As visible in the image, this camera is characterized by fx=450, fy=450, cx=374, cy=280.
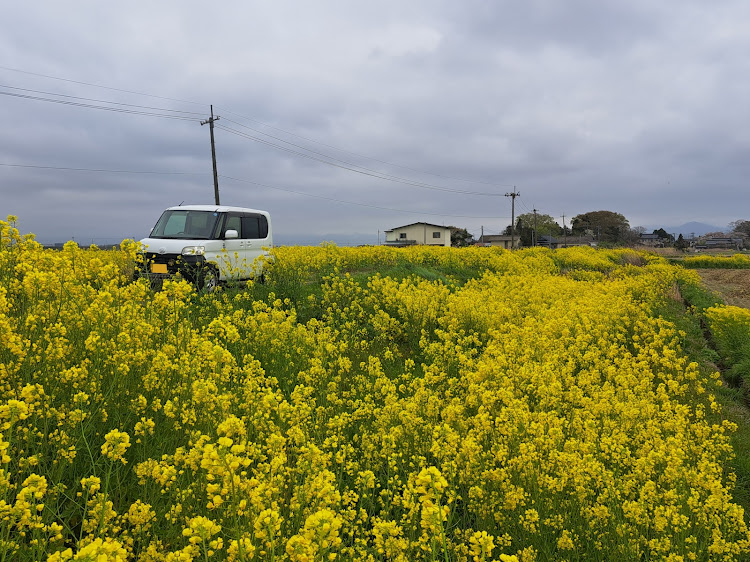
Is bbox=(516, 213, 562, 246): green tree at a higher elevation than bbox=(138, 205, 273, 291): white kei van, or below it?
higher

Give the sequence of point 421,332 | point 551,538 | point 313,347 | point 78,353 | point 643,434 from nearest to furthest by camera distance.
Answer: point 551,538, point 78,353, point 643,434, point 313,347, point 421,332

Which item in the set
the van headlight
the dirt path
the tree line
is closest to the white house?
the tree line

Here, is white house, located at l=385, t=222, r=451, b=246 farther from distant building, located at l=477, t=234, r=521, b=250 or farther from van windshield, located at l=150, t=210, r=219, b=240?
van windshield, located at l=150, t=210, r=219, b=240

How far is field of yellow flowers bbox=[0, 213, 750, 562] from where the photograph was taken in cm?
210

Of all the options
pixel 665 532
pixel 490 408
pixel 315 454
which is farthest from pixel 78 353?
pixel 665 532

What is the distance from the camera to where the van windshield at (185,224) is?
10.5 meters

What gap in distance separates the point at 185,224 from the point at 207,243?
1.15m

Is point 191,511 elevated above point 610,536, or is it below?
above

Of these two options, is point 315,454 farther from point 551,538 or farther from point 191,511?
point 551,538

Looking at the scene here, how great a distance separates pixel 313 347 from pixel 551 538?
3.73m

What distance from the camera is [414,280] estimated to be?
12.4 meters

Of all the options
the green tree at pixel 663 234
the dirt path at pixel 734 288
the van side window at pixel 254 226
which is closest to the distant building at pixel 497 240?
the green tree at pixel 663 234

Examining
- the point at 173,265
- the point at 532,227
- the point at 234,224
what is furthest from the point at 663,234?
the point at 173,265

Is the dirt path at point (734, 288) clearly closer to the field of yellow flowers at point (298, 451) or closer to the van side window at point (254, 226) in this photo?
the field of yellow flowers at point (298, 451)
